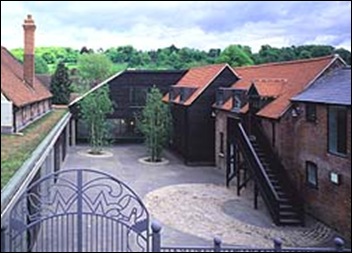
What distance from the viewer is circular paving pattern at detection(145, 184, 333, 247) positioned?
11422 millimetres

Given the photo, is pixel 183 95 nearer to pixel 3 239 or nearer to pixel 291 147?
pixel 291 147

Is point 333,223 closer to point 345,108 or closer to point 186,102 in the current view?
point 345,108

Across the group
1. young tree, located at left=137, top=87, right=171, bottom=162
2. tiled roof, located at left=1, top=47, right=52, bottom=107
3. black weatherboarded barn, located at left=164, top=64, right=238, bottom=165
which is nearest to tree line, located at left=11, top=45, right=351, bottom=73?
young tree, located at left=137, top=87, right=171, bottom=162

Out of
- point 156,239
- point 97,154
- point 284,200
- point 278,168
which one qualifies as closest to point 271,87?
point 278,168

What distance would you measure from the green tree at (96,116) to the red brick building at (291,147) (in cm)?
919

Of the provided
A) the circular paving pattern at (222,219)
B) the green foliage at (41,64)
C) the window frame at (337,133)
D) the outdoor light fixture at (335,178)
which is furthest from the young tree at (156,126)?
the green foliage at (41,64)

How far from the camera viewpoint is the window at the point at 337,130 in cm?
1109

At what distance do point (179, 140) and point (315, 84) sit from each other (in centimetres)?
1145

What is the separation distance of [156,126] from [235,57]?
19858mm

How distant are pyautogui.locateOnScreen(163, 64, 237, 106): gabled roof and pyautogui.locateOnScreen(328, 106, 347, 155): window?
11388 mm

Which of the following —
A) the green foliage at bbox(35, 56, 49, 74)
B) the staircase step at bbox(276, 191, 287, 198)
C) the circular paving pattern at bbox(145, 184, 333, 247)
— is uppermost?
the green foliage at bbox(35, 56, 49, 74)

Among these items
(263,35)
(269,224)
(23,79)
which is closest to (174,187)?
(269,224)

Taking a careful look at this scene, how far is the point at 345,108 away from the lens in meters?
10.8

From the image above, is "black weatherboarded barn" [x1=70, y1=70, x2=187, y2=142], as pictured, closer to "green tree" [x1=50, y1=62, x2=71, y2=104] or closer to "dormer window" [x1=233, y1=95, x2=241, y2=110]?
"green tree" [x1=50, y1=62, x2=71, y2=104]
